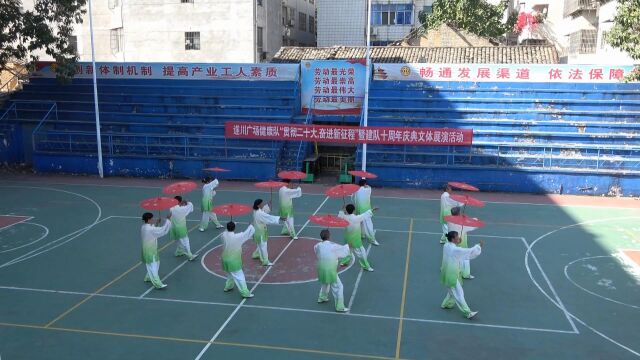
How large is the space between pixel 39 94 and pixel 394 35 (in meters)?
23.2

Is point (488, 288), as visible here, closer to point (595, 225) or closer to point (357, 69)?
point (595, 225)

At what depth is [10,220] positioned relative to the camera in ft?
51.6

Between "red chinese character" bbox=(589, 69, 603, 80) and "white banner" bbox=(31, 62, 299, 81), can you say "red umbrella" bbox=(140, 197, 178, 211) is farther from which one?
"red chinese character" bbox=(589, 69, 603, 80)

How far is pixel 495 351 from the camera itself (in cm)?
824

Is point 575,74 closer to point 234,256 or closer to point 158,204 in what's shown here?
point 234,256

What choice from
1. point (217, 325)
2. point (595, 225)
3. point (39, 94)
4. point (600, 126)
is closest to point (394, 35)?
point (600, 126)

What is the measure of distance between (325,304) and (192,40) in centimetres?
2446

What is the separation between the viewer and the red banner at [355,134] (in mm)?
21062

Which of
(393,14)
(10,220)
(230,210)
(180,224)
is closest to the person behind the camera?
(230,210)

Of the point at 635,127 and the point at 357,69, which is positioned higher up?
the point at 357,69

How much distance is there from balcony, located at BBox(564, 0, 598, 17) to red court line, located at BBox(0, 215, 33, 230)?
1113 inches

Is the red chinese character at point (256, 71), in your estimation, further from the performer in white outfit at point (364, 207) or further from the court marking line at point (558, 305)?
the court marking line at point (558, 305)

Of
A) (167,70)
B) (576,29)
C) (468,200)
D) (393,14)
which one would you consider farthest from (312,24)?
(468,200)

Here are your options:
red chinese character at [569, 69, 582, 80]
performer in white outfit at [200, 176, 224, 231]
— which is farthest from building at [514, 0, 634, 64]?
performer in white outfit at [200, 176, 224, 231]
